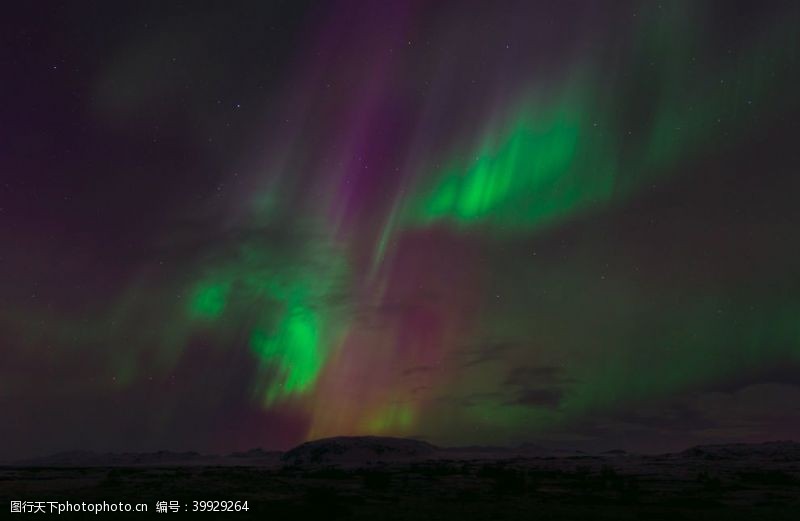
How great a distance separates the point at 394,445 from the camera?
655 ft

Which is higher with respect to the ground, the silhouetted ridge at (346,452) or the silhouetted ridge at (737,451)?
the silhouetted ridge at (346,452)

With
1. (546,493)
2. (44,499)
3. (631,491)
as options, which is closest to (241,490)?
(44,499)

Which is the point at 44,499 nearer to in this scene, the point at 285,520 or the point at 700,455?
the point at 285,520

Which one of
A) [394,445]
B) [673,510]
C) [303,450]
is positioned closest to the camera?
[673,510]

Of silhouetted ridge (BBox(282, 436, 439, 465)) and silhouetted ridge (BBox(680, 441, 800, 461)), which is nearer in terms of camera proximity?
silhouetted ridge (BBox(680, 441, 800, 461))

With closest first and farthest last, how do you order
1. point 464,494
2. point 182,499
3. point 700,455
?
1. point 182,499
2. point 464,494
3. point 700,455

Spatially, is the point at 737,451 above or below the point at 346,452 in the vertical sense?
below

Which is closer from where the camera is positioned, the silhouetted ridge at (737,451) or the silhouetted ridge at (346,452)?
the silhouetted ridge at (737,451)

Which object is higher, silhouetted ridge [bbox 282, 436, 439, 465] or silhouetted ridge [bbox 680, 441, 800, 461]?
silhouetted ridge [bbox 282, 436, 439, 465]

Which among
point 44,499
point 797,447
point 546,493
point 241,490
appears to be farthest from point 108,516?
point 797,447

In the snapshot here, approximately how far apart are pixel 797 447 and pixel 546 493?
180688 millimetres

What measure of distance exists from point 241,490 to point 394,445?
495 feet

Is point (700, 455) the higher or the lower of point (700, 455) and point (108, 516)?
the lower

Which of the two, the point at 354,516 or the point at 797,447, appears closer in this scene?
the point at 354,516
